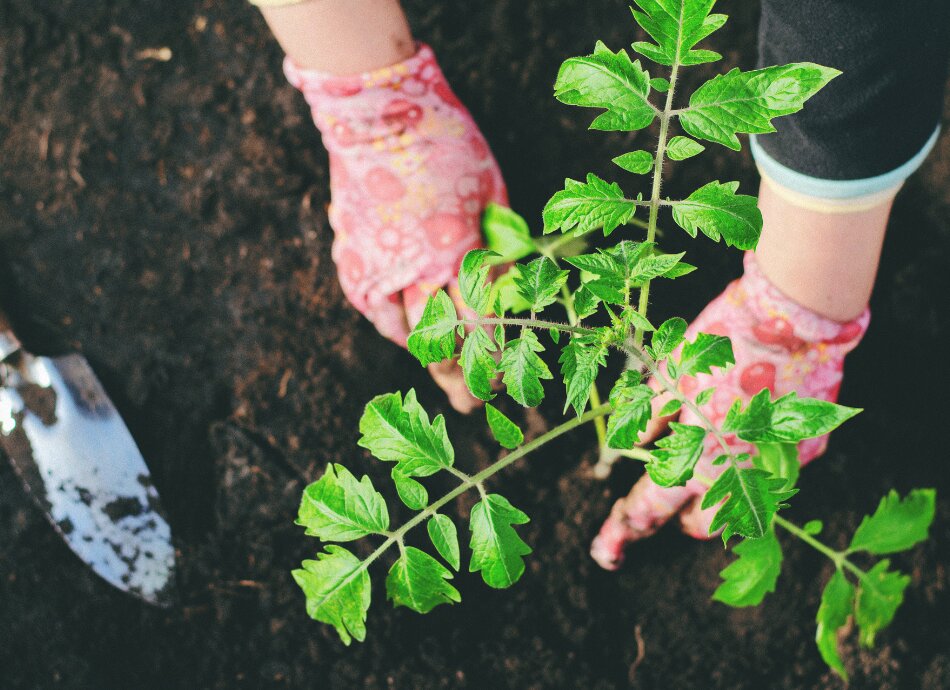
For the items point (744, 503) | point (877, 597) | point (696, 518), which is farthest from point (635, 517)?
point (744, 503)

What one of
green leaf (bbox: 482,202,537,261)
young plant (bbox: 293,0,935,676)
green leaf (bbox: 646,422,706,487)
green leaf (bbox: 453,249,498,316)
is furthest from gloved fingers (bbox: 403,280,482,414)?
green leaf (bbox: 646,422,706,487)

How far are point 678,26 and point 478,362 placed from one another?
1.16ft

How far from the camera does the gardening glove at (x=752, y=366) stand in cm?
117

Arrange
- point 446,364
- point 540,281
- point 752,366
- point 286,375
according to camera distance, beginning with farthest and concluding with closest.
Answer: point 286,375 < point 446,364 < point 752,366 < point 540,281

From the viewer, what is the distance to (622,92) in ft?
2.19

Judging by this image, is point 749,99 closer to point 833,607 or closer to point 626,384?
point 626,384

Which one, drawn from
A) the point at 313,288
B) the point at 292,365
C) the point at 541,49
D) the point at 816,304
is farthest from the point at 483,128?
the point at 816,304

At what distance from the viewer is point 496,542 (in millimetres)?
780

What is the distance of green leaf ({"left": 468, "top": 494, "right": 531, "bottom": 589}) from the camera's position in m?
0.78

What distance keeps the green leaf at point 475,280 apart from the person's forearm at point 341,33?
0.67 m

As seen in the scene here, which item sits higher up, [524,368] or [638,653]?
[524,368]

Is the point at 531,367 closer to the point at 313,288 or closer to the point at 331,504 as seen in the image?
the point at 331,504

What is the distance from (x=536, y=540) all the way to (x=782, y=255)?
2.12 feet

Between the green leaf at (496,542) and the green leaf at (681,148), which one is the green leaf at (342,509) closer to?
the green leaf at (496,542)
